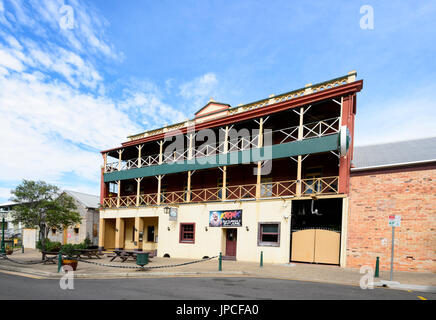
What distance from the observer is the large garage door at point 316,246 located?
14898 mm

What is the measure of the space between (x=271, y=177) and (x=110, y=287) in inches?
488

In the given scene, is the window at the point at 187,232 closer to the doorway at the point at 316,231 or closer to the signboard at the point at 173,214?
the signboard at the point at 173,214

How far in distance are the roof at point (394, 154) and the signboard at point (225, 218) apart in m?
6.97

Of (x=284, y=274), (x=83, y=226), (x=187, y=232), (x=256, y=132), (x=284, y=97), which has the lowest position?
(x=83, y=226)

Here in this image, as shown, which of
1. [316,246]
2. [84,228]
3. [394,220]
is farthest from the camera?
[84,228]

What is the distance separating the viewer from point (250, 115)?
1855 centimetres

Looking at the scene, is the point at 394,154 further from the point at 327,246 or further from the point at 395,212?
the point at 327,246

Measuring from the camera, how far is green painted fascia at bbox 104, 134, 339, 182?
15440 mm

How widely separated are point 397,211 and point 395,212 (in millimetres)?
93

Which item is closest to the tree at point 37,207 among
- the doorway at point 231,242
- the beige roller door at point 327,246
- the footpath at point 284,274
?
the footpath at point 284,274

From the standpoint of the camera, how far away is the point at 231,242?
18.6 metres

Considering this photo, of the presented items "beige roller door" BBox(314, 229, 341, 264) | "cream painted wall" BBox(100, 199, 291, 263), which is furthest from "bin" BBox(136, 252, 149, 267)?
"beige roller door" BBox(314, 229, 341, 264)

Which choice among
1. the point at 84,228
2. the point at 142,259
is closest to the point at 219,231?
the point at 142,259
